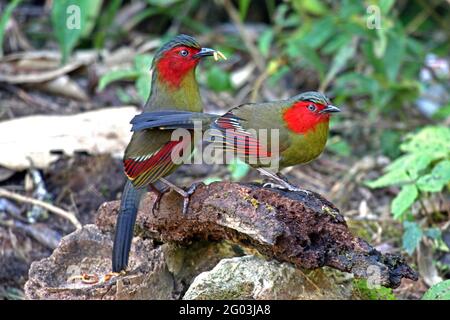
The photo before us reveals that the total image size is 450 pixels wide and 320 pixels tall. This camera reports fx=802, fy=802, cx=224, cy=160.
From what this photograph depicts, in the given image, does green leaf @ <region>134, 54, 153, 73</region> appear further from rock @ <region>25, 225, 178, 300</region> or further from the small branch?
the small branch

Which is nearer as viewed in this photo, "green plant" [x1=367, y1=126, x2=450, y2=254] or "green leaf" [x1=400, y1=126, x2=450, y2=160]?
"green plant" [x1=367, y1=126, x2=450, y2=254]

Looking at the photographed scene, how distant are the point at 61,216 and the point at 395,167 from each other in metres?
2.25

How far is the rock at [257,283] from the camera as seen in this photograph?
3609 millimetres

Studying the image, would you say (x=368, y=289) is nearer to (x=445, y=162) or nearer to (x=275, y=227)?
(x=275, y=227)

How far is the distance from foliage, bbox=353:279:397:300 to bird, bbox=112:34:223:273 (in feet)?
3.23

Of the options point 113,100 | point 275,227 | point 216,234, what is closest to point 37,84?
point 113,100

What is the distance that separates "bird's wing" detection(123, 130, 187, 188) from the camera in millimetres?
4004

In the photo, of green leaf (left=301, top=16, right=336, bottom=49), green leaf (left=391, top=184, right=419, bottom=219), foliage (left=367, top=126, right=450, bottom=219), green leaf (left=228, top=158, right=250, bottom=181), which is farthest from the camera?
green leaf (left=301, top=16, right=336, bottom=49)

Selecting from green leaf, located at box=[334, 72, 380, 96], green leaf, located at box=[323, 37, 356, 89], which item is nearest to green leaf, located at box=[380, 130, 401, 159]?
green leaf, located at box=[334, 72, 380, 96]

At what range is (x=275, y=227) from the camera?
3428 millimetres

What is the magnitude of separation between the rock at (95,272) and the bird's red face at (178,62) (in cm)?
102

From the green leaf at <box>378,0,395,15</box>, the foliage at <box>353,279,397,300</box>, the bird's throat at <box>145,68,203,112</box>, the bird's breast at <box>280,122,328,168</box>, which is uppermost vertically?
the green leaf at <box>378,0,395,15</box>

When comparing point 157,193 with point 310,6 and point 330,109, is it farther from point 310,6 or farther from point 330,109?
point 310,6

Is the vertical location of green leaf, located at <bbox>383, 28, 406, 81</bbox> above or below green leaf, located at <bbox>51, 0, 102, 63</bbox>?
below
